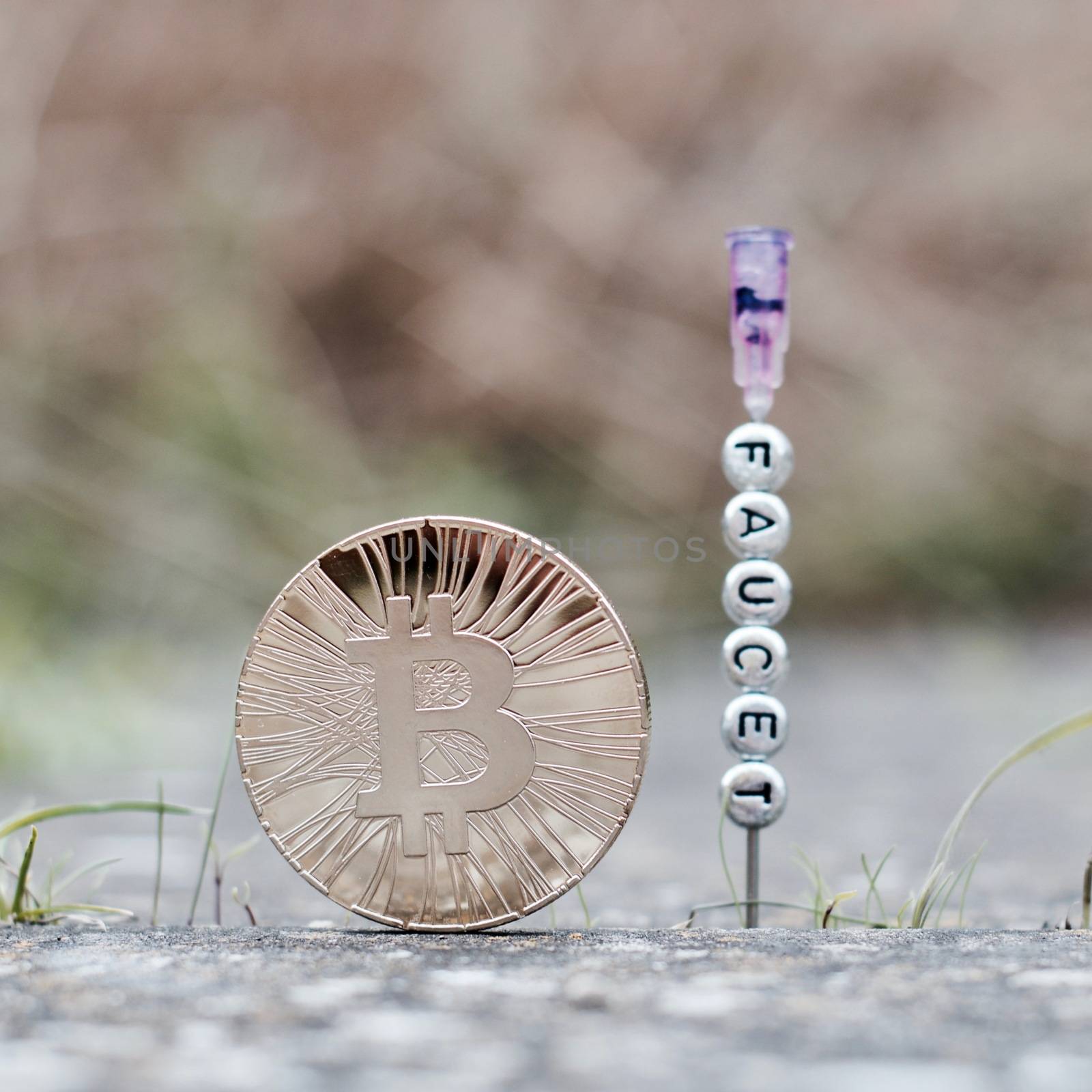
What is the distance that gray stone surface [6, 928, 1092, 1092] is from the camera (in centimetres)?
38

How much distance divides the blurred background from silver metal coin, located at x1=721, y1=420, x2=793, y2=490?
4.58 ft

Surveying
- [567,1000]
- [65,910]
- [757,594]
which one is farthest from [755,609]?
[65,910]

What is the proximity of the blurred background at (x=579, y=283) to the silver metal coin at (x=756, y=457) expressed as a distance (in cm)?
140

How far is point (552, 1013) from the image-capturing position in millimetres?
433

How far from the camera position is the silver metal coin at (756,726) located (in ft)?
2.11

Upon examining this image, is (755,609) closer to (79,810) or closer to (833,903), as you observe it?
(833,903)

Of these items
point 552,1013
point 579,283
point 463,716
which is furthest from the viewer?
point 579,283

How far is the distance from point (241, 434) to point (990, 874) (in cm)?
149

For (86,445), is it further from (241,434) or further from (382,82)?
(382,82)

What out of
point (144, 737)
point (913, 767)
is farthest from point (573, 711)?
point (144, 737)

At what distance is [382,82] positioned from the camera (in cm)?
246

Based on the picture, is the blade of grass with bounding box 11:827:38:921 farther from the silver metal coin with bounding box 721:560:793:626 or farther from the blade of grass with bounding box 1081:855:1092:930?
the blade of grass with bounding box 1081:855:1092:930

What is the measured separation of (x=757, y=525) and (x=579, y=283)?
5.99ft

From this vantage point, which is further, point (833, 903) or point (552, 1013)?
point (833, 903)
